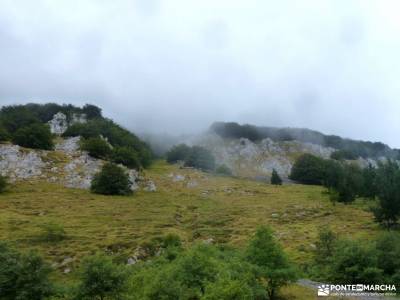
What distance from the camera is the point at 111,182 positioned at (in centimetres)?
10500

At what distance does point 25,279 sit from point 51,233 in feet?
107

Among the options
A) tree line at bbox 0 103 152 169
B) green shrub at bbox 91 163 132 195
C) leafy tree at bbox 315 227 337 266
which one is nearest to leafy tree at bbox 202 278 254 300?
leafy tree at bbox 315 227 337 266

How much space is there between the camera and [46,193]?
9775 cm

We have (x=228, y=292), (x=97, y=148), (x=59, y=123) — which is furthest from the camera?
(x=59, y=123)

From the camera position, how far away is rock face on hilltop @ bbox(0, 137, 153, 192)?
109 m

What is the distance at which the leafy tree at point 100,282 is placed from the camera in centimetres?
2862

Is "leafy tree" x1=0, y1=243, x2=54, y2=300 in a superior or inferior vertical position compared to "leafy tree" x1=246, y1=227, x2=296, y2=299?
inferior

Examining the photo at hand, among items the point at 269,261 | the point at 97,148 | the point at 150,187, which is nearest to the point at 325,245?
the point at 269,261

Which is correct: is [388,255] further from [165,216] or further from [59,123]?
[59,123]

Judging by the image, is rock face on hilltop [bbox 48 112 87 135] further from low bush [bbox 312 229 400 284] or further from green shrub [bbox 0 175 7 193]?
low bush [bbox 312 229 400 284]

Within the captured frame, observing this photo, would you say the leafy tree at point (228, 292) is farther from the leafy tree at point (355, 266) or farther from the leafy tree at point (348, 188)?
the leafy tree at point (348, 188)

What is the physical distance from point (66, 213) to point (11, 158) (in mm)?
42072

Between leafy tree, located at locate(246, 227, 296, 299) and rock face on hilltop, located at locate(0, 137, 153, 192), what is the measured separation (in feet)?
270

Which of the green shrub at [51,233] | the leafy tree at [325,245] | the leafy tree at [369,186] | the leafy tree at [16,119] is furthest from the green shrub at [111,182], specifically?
the leafy tree at [325,245]
